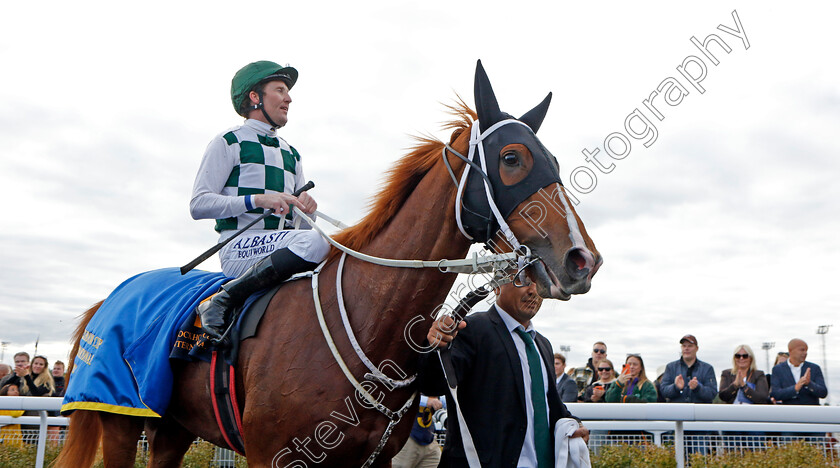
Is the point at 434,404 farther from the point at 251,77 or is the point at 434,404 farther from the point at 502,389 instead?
the point at 251,77

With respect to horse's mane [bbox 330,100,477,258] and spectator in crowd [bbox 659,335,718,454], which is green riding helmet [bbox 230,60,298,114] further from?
spectator in crowd [bbox 659,335,718,454]

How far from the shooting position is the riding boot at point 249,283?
3.01 metres

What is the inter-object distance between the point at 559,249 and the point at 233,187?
5.84ft

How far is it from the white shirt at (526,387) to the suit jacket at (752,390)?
411 cm

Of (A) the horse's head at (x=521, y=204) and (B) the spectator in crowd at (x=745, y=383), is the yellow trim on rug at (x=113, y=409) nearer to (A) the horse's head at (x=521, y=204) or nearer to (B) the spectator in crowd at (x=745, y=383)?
(A) the horse's head at (x=521, y=204)

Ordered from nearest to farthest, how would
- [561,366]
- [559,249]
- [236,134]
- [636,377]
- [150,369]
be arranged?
[559,249] < [150,369] < [236,134] < [636,377] < [561,366]

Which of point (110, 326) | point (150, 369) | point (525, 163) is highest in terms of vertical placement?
point (525, 163)

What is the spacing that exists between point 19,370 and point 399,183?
765 centimetres

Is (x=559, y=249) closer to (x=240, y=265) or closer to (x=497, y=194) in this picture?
(x=497, y=194)

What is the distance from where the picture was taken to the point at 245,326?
2990 millimetres

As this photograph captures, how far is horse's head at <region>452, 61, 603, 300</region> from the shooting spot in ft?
7.94

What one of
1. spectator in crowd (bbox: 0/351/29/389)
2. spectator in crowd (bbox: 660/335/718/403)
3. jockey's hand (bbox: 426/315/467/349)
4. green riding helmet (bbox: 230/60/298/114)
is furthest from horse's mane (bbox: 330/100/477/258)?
spectator in crowd (bbox: 0/351/29/389)

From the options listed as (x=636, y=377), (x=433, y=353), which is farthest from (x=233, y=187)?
(x=636, y=377)

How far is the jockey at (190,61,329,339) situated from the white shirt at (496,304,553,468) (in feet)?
3.30
